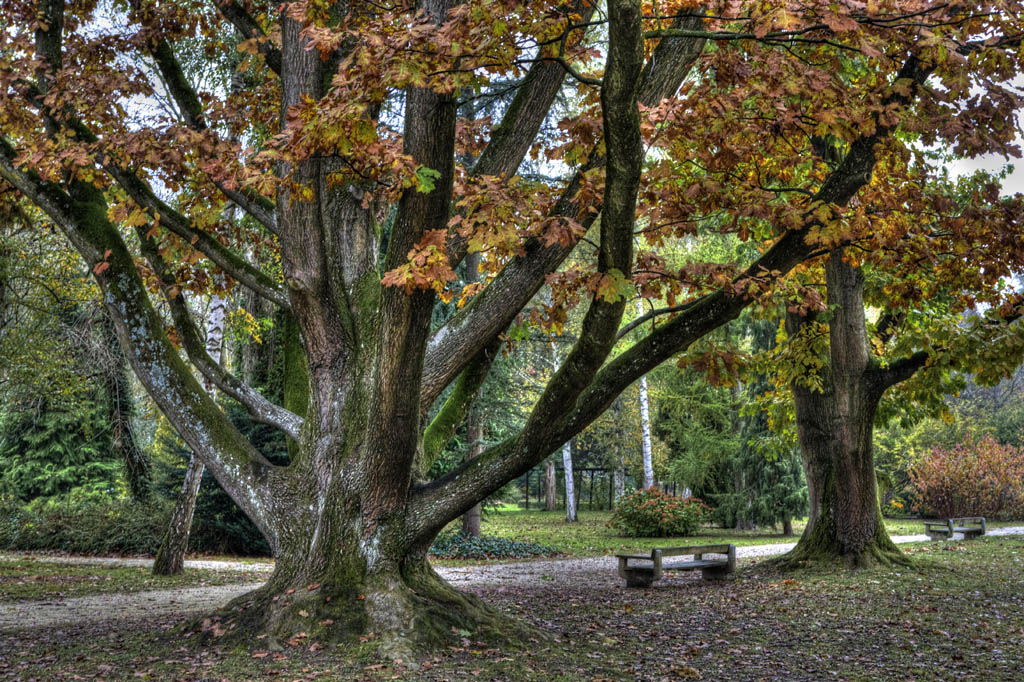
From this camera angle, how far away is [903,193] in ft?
24.4

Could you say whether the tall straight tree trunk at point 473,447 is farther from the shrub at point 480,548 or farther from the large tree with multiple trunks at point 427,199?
the large tree with multiple trunks at point 427,199

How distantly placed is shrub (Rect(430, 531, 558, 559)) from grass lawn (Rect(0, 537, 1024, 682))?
6286 millimetres

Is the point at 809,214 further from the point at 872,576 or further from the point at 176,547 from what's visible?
the point at 176,547

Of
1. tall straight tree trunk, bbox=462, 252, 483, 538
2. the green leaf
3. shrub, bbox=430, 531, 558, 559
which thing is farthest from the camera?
tall straight tree trunk, bbox=462, 252, 483, 538

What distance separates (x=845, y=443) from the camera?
11242 mm

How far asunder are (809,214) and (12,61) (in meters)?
7.15

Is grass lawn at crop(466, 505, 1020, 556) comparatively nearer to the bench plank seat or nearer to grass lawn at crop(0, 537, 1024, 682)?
the bench plank seat

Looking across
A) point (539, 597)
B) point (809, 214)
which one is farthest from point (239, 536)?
point (809, 214)

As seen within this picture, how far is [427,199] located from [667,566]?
725 cm

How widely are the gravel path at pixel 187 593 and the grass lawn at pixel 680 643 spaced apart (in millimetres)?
571

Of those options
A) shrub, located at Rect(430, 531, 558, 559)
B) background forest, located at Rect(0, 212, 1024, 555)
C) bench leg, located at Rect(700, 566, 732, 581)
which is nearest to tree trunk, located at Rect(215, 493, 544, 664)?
background forest, located at Rect(0, 212, 1024, 555)

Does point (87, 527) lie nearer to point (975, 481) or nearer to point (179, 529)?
point (179, 529)

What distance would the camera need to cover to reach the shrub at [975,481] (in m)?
24.1

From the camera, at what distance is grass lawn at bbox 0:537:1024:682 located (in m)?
5.18
